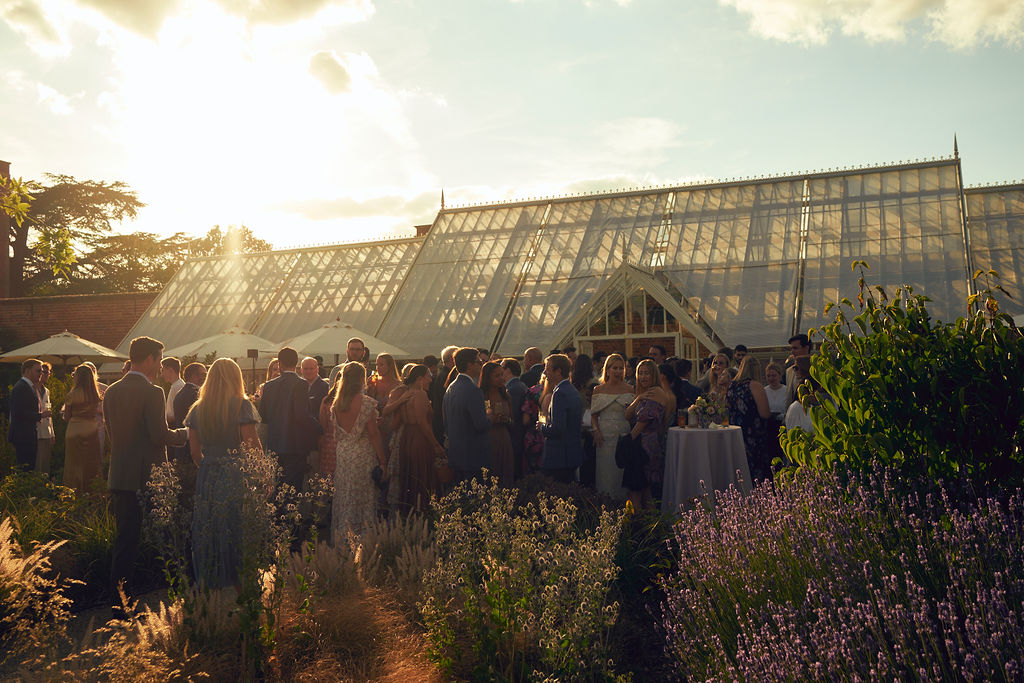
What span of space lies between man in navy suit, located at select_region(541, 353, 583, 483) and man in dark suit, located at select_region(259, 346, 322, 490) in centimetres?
254

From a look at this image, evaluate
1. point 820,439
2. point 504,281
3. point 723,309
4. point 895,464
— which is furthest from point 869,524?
point 504,281

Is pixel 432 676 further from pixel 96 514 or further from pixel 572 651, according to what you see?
pixel 96 514

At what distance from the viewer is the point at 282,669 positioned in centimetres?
475

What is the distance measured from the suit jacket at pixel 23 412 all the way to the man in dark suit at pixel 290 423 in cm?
409

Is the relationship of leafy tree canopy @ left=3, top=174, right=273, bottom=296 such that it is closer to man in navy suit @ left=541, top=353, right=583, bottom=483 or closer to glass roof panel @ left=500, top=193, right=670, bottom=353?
glass roof panel @ left=500, top=193, right=670, bottom=353

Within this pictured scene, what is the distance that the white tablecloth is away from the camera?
801cm

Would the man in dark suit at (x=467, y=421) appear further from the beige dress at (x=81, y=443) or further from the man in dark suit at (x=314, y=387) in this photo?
the beige dress at (x=81, y=443)

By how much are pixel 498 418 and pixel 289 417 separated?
2.25 m

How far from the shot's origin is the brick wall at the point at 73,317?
31266 mm

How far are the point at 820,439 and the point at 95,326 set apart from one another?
3164cm

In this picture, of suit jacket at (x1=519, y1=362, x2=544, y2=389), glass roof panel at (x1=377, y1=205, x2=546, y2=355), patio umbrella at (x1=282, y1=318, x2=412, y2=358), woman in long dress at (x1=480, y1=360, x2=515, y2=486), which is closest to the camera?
woman in long dress at (x1=480, y1=360, x2=515, y2=486)

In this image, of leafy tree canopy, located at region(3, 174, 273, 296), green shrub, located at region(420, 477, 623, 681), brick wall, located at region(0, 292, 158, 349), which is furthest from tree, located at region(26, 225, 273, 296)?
green shrub, located at region(420, 477, 623, 681)

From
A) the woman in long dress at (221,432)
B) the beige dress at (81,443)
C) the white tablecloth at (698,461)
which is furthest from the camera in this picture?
the beige dress at (81,443)

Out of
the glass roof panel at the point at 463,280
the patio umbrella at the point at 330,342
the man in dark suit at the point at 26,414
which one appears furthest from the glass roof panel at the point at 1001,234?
the man in dark suit at the point at 26,414
